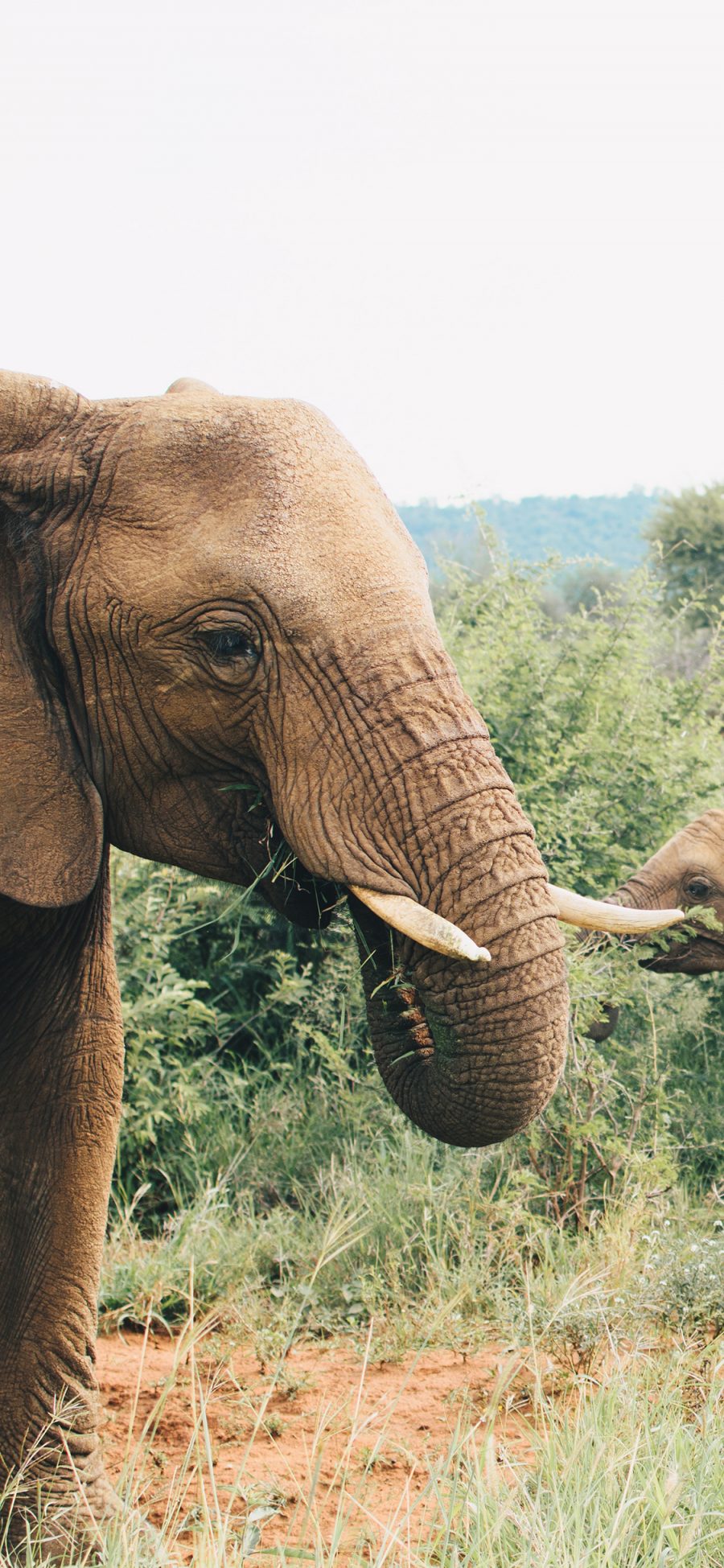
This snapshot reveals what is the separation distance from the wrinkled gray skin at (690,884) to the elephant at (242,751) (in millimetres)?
4270

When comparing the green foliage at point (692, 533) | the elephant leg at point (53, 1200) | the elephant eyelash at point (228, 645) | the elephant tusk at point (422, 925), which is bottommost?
the green foliage at point (692, 533)

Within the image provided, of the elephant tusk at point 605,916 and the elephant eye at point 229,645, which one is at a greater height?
the elephant eye at point 229,645

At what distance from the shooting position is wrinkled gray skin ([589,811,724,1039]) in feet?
24.2

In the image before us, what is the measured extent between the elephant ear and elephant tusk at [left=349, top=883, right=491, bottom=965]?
0.61 metres

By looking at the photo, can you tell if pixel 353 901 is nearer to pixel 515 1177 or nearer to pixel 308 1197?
pixel 515 1177

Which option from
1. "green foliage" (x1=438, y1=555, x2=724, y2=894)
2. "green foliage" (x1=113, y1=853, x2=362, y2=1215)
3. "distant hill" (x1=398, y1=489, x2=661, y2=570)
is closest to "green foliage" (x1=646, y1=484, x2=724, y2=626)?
"green foliage" (x1=438, y1=555, x2=724, y2=894)

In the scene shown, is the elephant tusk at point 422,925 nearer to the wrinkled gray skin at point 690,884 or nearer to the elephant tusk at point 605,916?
→ the elephant tusk at point 605,916

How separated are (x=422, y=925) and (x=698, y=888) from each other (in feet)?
16.6

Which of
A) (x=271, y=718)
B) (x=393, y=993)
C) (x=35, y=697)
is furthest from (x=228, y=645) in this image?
(x=393, y=993)

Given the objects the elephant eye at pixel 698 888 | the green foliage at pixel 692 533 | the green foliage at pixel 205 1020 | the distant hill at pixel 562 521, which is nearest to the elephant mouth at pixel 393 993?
the green foliage at pixel 205 1020

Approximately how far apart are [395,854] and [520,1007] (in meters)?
0.34

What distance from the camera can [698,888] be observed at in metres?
7.59

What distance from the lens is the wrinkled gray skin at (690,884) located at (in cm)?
737

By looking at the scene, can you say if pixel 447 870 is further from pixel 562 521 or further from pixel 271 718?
pixel 562 521
